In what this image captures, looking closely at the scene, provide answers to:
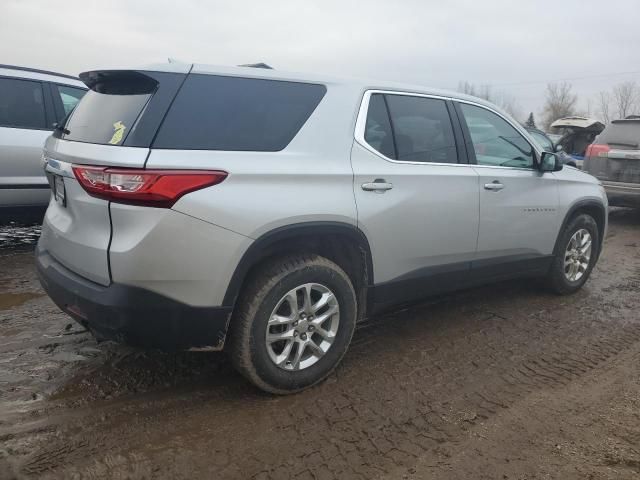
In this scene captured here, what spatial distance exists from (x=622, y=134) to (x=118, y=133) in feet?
27.2

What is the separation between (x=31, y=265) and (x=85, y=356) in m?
2.39

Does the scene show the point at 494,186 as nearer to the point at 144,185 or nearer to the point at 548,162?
the point at 548,162

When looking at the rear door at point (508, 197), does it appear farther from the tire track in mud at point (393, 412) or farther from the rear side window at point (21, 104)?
the rear side window at point (21, 104)

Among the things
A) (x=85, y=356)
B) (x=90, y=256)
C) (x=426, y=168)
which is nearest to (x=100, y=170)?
(x=90, y=256)

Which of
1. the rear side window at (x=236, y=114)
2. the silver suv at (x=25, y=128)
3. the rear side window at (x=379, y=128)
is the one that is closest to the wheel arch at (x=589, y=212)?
the rear side window at (x=379, y=128)

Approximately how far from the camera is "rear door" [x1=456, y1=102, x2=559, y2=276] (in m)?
3.92

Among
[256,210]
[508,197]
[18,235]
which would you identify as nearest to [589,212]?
[508,197]

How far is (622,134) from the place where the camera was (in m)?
8.41

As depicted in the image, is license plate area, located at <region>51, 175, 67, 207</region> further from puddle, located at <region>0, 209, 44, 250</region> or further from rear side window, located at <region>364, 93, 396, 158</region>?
puddle, located at <region>0, 209, 44, 250</region>

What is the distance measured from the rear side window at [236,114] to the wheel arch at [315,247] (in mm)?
466

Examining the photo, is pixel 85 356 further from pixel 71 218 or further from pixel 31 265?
pixel 31 265

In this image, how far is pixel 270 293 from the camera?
279 centimetres

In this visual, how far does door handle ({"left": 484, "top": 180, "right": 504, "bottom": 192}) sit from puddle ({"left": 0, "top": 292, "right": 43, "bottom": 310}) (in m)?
3.68

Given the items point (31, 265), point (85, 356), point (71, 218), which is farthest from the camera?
point (31, 265)
